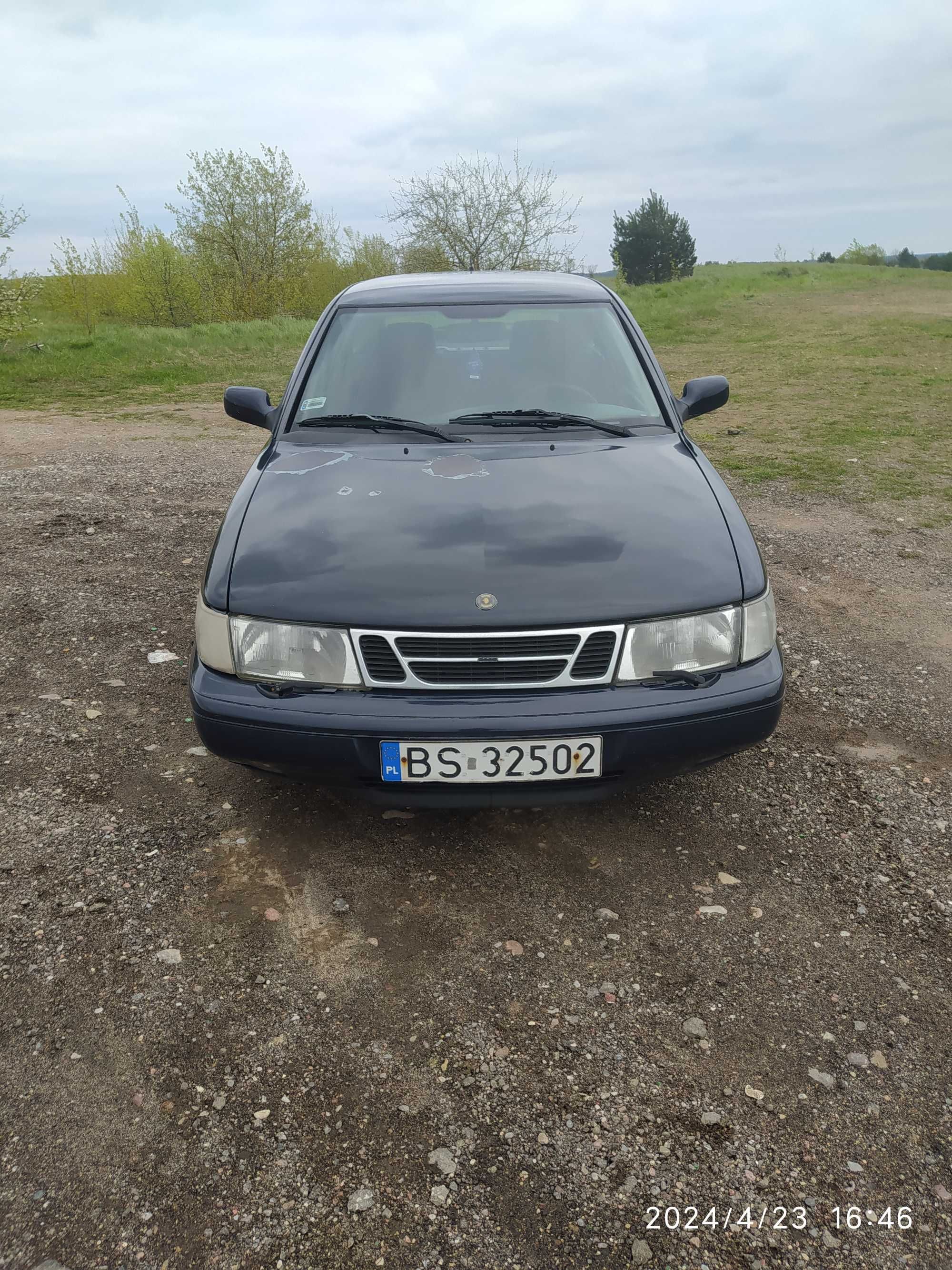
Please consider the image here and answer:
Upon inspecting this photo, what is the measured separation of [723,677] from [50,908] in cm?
197

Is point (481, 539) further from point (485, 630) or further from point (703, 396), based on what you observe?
point (703, 396)

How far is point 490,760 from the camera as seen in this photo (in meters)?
2.31

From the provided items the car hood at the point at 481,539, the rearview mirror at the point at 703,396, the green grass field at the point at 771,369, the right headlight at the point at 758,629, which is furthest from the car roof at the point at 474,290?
the green grass field at the point at 771,369

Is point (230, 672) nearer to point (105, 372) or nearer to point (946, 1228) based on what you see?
point (946, 1228)

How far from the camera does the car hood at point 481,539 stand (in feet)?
7.78

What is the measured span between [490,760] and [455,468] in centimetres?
109

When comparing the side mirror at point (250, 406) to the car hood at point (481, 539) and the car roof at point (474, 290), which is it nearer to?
the car roof at point (474, 290)

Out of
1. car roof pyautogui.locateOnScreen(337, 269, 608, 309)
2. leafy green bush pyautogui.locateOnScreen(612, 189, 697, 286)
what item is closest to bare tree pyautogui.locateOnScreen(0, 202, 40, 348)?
car roof pyautogui.locateOnScreen(337, 269, 608, 309)

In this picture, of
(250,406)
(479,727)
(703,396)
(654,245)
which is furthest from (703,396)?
(654,245)

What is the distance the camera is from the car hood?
7.78 ft

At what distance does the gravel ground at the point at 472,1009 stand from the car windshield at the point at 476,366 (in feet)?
4.69

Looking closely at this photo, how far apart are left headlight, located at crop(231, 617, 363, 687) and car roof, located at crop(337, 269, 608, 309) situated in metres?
1.94

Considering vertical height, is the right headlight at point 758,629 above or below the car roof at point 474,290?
below

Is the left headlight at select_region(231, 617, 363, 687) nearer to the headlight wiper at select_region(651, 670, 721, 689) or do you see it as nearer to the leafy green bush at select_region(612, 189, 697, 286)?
the headlight wiper at select_region(651, 670, 721, 689)
